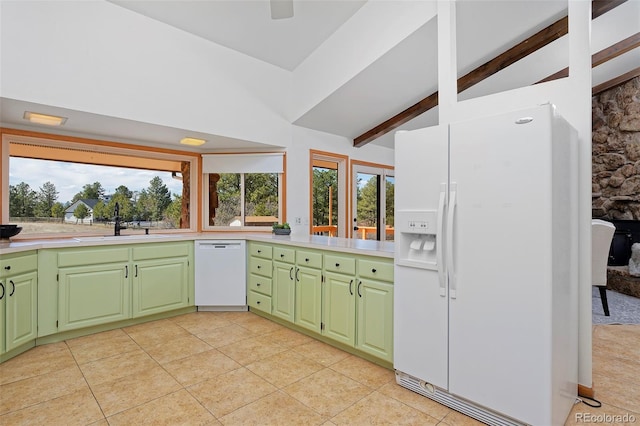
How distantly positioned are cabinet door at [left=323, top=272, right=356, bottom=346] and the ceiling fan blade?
195cm

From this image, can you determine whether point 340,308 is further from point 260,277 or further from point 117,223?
point 117,223

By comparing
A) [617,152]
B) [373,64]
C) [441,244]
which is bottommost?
[441,244]

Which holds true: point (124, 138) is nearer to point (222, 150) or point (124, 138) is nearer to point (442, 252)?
point (222, 150)

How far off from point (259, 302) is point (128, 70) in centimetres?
259

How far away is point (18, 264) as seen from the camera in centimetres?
266

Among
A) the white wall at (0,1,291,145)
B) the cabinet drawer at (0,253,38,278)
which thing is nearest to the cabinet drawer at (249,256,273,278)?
the white wall at (0,1,291,145)

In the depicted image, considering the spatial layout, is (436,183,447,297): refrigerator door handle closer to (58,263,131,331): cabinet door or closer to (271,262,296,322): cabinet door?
(271,262,296,322): cabinet door

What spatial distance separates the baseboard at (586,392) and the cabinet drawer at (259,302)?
2.59m

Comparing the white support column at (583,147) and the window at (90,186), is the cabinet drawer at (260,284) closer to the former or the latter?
the window at (90,186)

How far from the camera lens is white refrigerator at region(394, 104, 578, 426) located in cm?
167

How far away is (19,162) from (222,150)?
6.79 feet

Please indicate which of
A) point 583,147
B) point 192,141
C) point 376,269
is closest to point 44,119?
point 192,141

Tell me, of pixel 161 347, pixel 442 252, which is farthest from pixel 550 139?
pixel 161 347

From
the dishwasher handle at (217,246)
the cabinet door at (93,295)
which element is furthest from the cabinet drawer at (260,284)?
the cabinet door at (93,295)
